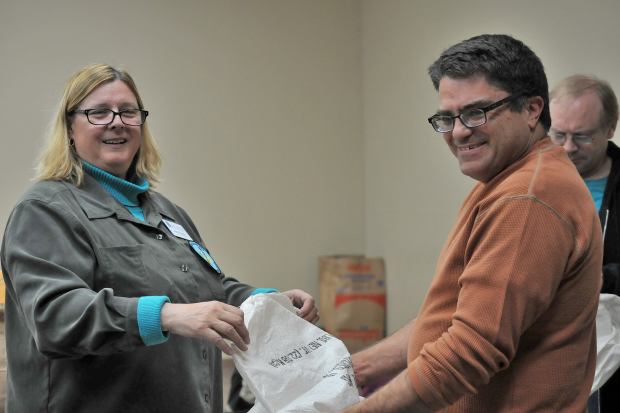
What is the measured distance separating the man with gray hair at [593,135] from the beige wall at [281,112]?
5.32 feet

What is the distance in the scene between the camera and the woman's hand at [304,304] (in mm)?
1860

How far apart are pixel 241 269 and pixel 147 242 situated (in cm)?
340

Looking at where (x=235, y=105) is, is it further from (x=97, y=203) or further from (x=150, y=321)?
(x=150, y=321)

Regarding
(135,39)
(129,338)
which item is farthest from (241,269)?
(129,338)

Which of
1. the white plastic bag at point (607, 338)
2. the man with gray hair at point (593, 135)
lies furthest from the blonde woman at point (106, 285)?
the man with gray hair at point (593, 135)

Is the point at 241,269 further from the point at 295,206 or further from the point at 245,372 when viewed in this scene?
the point at 245,372

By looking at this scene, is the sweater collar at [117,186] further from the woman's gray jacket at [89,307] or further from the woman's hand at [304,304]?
the woman's hand at [304,304]

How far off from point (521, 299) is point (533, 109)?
1.31 ft

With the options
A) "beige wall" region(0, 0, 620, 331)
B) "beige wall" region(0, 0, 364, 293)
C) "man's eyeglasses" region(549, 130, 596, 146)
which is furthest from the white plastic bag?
"beige wall" region(0, 0, 364, 293)

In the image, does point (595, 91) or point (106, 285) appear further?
point (595, 91)

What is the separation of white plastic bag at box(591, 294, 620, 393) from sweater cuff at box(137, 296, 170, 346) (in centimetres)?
121

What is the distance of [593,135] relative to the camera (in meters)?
2.39

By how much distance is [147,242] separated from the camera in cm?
178

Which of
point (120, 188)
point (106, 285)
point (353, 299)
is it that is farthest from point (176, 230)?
point (353, 299)
